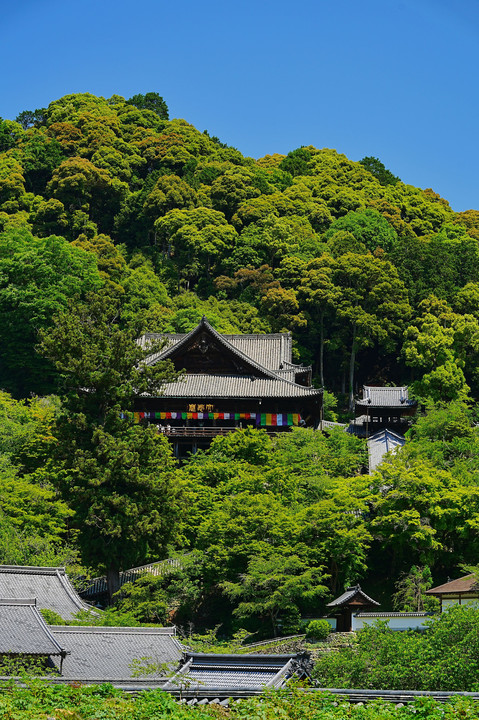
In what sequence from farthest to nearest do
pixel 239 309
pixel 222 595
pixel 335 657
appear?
pixel 239 309 → pixel 222 595 → pixel 335 657

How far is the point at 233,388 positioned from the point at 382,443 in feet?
21.1

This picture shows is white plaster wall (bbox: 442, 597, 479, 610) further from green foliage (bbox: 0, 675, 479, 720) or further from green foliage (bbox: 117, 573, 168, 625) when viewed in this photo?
green foliage (bbox: 0, 675, 479, 720)

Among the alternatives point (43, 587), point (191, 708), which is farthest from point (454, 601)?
point (191, 708)

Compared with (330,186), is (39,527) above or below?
below

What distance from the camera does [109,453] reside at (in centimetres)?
2891

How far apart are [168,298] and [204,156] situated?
72.9ft

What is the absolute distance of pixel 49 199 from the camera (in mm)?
67000

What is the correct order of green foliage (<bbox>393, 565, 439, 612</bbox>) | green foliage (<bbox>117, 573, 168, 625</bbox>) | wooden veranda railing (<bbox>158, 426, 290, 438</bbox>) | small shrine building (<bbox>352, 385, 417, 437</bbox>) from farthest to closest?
1. small shrine building (<bbox>352, 385, 417, 437</bbox>)
2. wooden veranda railing (<bbox>158, 426, 290, 438</bbox>)
3. green foliage (<bbox>117, 573, 168, 625</bbox>)
4. green foliage (<bbox>393, 565, 439, 612</bbox>)

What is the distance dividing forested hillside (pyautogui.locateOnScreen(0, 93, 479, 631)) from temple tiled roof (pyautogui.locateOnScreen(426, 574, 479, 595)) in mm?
2551

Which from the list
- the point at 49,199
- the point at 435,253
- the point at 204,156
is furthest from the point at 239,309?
the point at 204,156

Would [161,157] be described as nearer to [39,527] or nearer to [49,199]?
[49,199]

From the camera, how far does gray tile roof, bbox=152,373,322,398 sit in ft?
130

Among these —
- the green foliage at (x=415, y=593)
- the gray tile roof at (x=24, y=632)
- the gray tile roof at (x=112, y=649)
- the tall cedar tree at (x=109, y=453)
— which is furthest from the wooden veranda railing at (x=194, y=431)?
the gray tile roof at (x=24, y=632)

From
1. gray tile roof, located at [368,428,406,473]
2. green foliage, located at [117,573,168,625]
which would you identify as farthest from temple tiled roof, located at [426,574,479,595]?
gray tile roof, located at [368,428,406,473]
